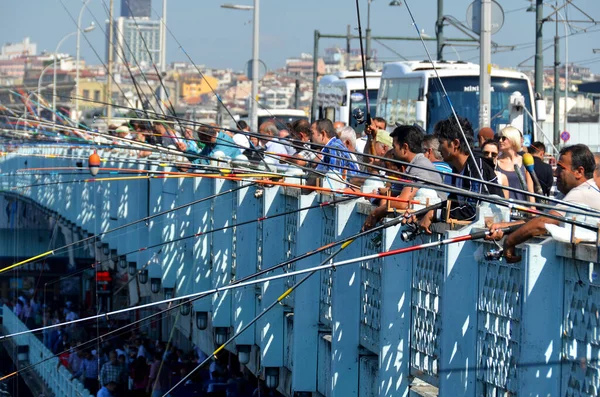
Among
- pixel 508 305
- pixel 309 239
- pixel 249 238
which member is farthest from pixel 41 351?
pixel 508 305

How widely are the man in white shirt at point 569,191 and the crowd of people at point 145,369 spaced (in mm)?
6325

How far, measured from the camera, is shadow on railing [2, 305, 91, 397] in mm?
17234

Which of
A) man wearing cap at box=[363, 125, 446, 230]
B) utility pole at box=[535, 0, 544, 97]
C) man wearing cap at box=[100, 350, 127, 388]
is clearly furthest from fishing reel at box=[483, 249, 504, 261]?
utility pole at box=[535, 0, 544, 97]

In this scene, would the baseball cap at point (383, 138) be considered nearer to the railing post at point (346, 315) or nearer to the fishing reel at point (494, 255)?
the railing post at point (346, 315)

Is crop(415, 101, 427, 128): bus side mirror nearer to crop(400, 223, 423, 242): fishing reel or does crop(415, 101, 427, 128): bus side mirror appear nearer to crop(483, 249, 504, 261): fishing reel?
crop(400, 223, 423, 242): fishing reel

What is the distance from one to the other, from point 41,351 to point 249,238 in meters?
11.5

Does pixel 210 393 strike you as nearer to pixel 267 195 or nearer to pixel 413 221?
pixel 267 195

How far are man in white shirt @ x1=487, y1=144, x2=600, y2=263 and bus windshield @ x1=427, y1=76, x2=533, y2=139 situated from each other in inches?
610

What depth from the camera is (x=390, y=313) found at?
280 inches

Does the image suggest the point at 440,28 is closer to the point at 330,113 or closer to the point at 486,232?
the point at 330,113

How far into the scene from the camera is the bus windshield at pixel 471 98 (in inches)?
845

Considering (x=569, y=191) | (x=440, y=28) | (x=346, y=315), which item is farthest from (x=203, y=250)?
(x=440, y=28)

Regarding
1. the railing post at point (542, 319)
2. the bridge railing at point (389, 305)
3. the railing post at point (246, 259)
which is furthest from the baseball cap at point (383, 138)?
the railing post at point (542, 319)

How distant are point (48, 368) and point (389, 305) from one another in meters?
14.2
